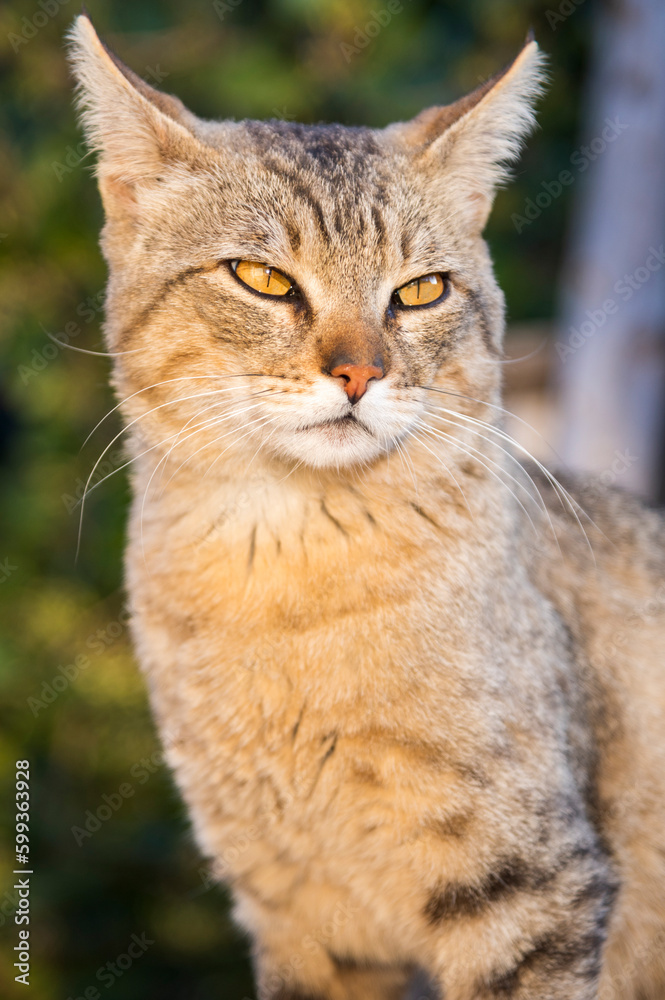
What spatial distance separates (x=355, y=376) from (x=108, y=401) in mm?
4170

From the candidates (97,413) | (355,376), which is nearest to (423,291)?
(355,376)

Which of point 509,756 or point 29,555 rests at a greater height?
point 509,756

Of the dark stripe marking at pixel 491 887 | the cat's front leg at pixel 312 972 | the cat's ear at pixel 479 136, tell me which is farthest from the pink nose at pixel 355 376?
the cat's front leg at pixel 312 972

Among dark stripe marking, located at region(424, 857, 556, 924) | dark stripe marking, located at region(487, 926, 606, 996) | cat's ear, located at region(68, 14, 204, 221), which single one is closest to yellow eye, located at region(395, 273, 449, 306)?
cat's ear, located at region(68, 14, 204, 221)

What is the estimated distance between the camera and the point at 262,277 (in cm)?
229

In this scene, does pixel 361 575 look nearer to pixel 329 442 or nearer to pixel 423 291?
pixel 329 442

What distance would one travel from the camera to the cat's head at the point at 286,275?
86.4 inches

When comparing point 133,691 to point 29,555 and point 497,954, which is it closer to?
point 29,555

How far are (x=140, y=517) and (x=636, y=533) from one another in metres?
1.53

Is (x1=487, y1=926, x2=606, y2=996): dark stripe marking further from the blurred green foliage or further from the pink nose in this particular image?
the blurred green foliage

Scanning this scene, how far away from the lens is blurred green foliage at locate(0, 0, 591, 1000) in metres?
5.43

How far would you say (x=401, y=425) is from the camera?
2232 mm

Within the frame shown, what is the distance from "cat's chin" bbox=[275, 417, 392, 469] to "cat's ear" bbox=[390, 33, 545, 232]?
0.81 metres

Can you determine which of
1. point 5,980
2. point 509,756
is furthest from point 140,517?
point 5,980
